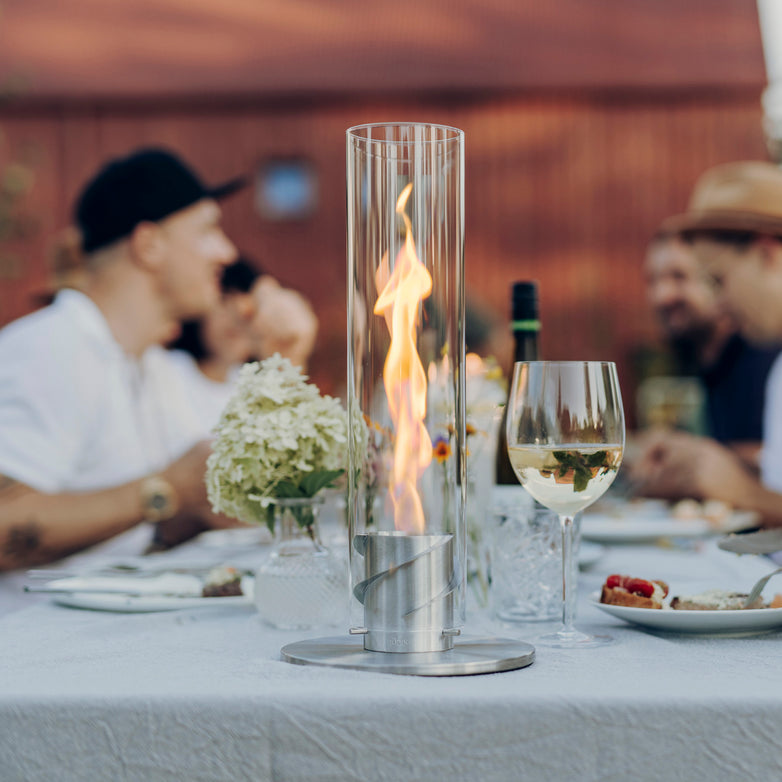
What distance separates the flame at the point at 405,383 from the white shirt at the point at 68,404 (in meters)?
1.43

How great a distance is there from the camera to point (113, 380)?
2723 mm

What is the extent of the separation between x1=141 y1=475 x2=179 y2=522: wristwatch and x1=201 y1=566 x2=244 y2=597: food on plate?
0.77 m

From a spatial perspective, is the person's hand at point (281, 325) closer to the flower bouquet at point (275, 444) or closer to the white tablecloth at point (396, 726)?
the flower bouquet at point (275, 444)

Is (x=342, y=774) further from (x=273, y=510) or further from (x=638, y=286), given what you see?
(x=638, y=286)

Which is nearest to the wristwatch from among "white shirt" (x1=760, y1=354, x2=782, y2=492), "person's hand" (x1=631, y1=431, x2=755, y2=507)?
"person's hand" (x1=631, y1=431, x2=755, y2=507)

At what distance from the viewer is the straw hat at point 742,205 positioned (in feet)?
11.9

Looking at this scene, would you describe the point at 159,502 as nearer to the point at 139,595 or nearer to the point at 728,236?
the point at 139,595

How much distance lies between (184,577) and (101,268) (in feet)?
6.49

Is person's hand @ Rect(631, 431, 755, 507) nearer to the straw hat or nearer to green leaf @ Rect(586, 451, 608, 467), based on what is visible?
the straw hat

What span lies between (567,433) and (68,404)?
71.1 inches

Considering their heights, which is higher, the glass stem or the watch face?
the glass stem

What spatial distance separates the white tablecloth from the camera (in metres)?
0.65

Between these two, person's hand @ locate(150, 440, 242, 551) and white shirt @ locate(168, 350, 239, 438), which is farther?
white shirt @ locate(168, 350, 239, 438)

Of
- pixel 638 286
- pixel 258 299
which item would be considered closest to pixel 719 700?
pixel 258 299
